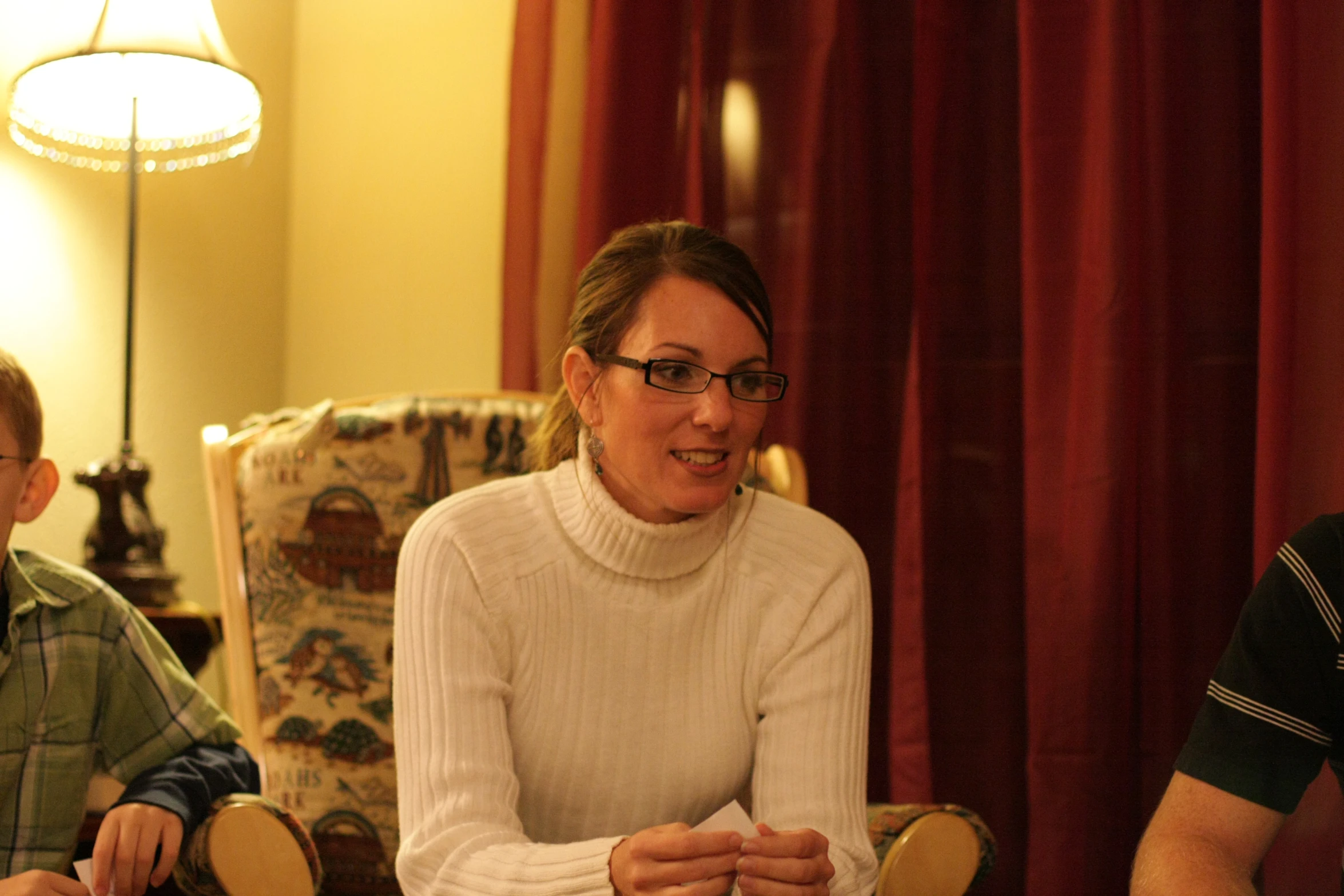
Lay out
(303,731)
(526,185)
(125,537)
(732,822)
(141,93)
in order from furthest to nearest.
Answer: (526,185) → (141,93) → (125,537) → (303,731) → (732,822)

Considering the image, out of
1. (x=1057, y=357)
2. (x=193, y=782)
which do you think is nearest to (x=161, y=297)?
(x=193, y=782)

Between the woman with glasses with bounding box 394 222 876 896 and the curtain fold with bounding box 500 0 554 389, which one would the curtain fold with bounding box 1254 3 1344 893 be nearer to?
the woman with glasses with bounding box 394 222 876 896

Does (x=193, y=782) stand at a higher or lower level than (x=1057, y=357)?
lower

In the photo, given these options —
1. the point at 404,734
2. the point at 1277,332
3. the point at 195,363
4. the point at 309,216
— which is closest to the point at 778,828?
the point at 404,734

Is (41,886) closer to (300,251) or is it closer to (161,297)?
(161,297)

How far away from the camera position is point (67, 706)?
4.25ft

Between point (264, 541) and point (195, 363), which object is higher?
point (195, 363)

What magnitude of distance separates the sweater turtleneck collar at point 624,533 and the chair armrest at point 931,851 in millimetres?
344

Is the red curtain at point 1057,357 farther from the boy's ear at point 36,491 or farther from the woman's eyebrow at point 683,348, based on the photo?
the boy's ear at point 36,491

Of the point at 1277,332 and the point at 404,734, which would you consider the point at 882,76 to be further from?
the point at 404,734

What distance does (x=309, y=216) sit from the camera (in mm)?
2602

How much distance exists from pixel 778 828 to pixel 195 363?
1.65 metres

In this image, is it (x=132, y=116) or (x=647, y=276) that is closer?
(x=647, y=276)

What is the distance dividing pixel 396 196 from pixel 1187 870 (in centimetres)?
203
